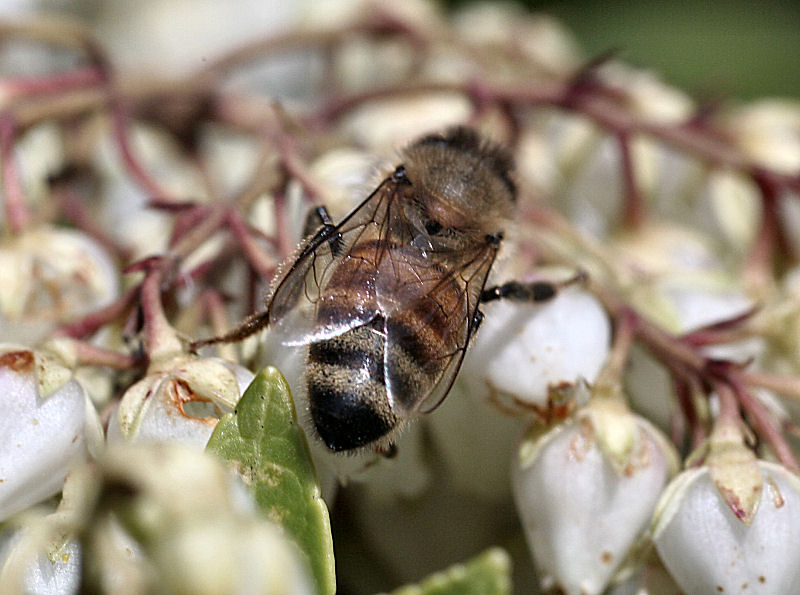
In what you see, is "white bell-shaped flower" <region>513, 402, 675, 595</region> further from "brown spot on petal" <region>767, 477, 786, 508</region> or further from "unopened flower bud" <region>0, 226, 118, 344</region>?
"unopened flower bud" <region>0, 226, 118, 344</region>

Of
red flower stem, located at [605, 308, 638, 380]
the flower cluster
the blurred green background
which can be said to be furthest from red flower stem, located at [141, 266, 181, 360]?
the blurred green background

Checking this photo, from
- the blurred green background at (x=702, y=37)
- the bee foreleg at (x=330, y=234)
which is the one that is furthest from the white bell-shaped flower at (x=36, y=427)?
the blurred green background at (x=702, y=37)

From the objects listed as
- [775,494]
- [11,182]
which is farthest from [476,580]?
[11,182]

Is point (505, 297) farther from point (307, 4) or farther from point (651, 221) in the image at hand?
point (307, 4)

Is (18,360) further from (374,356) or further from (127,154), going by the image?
(127,154)

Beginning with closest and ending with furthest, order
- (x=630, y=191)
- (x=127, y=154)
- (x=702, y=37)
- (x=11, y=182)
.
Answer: (x=11, y=182)
(x=127, y=154)
(x=630, y=191)
(x=702, y=37)

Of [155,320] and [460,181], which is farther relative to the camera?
[460,181]
